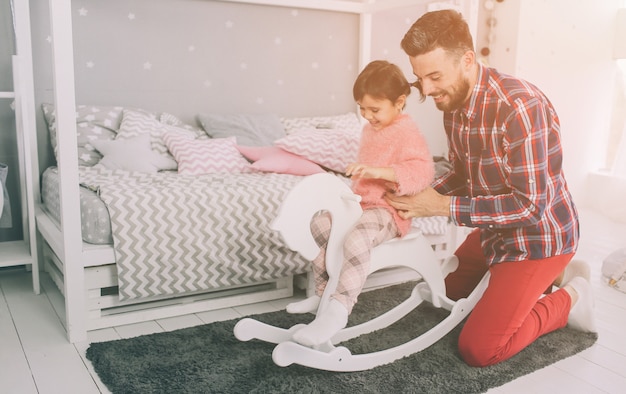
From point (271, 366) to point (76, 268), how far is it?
0.66m

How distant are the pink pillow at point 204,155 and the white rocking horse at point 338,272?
2.95 feet

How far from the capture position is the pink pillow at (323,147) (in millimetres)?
2488

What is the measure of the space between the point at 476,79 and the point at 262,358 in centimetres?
95

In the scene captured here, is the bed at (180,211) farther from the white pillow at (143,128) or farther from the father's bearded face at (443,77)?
the father's bearded face at (443,77)

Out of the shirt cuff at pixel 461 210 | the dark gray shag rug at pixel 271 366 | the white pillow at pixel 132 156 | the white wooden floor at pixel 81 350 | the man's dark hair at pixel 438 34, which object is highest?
the man's dark hair at pixel 438 34

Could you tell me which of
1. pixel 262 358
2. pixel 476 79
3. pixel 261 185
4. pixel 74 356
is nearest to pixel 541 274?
pixel 476 79

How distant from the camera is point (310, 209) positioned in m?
1.52

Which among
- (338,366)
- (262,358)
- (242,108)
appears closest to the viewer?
(338,366)

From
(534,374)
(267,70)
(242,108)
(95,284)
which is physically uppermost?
(267,70)

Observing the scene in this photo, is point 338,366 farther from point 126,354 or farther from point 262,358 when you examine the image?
point 126,354

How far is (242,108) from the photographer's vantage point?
2943 millimetres

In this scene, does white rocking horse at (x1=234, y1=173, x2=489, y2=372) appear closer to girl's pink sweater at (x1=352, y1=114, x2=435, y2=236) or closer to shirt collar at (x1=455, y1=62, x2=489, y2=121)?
girl's pink sweater at (x1=352, y1=114, x2=435, y2=236)

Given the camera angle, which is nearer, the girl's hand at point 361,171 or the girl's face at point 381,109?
the girl's hand at point 361,171

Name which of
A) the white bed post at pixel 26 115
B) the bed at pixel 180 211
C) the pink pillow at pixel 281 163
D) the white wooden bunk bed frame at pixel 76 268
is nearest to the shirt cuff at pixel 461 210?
the bed at pixel 180 211
